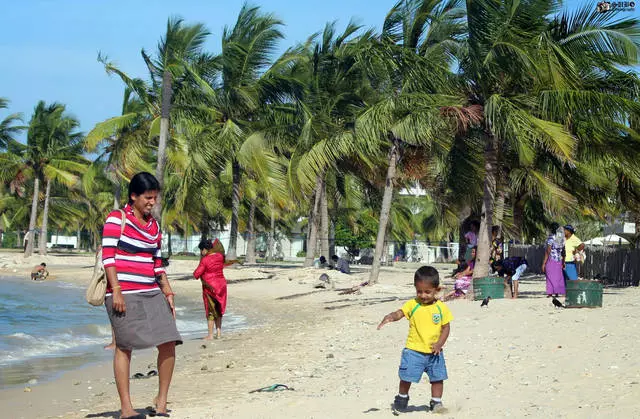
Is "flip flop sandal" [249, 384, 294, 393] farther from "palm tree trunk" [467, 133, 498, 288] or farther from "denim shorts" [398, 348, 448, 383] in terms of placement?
"palm tree trunk" [467, 133, 498, 288]

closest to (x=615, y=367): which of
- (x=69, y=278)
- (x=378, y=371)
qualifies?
(x=378, y=371)

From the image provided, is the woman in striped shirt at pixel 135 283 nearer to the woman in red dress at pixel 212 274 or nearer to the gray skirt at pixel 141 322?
the gray skirt at pixel 141 322

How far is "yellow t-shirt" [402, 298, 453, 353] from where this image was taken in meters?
6.01

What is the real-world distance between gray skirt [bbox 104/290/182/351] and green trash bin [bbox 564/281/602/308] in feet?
25.3

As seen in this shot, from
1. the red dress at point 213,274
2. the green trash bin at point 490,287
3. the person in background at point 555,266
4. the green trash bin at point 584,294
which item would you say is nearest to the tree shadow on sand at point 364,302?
the green trash bin at point 490,287

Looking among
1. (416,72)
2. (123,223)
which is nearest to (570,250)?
(416,72)

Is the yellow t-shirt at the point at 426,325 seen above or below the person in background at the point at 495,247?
below

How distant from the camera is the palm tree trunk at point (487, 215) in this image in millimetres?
15750

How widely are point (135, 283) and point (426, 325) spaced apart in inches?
80.1

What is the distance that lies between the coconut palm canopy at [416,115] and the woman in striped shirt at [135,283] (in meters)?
9.41

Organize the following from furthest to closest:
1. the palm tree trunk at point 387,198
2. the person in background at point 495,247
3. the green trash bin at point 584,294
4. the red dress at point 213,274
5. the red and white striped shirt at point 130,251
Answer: the palm tree trunk at point 387,198 < the person in background at point 495,247 < the red dress at point 213,274 < the green trash bin at point 584,294 < the red and white striped shirt at point 130,251

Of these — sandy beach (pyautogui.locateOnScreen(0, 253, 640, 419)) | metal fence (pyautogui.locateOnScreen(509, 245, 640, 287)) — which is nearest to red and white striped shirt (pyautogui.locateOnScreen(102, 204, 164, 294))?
sandy beach (pyautogui.locateOnScreen(0, 253, 640, 419))

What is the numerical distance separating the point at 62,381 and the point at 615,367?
5711 mm

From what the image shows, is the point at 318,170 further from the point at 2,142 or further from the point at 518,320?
the point at 2,142
